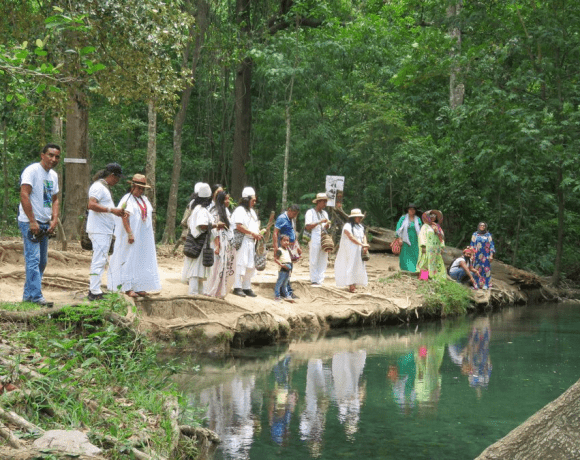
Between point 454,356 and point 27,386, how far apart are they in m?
7.62

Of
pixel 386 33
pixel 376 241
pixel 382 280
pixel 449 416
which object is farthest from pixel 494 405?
pixel 386 33

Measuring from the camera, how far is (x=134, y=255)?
1133 centimetres

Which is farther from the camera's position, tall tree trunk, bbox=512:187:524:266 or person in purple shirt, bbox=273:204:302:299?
tall tree trunk, bbox=512:187:524:266

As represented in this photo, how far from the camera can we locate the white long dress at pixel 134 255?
1123cm

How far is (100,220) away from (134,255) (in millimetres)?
895

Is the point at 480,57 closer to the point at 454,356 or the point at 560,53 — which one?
the point at 560,53

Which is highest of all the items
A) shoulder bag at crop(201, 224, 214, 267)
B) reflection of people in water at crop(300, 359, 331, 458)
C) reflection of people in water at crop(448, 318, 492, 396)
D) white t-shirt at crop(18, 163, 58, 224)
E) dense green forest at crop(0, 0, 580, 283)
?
dense green forest at crop(0, 0, 580, 283)

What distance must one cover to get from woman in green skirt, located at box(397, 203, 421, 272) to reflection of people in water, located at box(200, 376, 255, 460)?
373 inches

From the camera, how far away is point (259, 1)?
26531 millimetres

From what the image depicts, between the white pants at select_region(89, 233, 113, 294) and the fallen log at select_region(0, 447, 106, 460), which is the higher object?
the white pants at select_region(89, 233, 113, 294)

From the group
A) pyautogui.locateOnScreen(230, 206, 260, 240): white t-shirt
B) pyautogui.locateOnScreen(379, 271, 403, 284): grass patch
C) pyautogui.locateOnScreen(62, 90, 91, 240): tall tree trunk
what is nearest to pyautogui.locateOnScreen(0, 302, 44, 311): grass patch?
pyautogui.locateOnScreen(230, 206, 260, 240): white t-shirt

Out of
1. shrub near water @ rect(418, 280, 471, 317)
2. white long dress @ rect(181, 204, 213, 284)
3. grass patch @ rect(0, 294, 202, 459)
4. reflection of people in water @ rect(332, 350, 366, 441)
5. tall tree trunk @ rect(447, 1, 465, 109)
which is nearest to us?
grass patch @ rect(0, 294, 202, 459)

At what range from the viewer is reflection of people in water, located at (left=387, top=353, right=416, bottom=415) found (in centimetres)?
916

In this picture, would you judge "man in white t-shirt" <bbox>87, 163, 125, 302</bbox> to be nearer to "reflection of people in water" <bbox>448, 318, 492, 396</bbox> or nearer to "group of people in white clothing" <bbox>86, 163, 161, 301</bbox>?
"group of people in white clothing" <bbox>86, 163, 161, 301</bbox>
